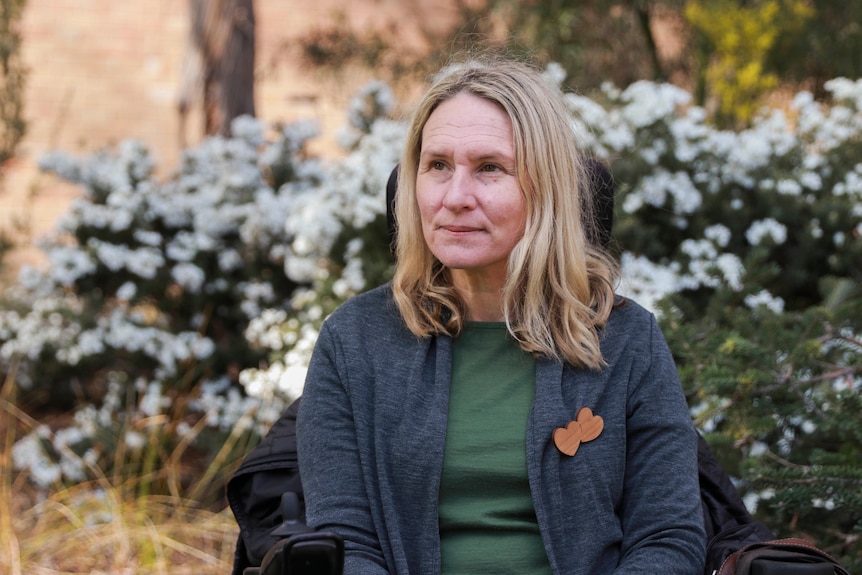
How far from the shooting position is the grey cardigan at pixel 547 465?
6.64 ft

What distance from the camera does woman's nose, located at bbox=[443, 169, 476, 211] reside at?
2111 mm

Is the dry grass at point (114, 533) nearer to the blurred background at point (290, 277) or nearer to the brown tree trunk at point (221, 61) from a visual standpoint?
the blurred background at point (290, 277)

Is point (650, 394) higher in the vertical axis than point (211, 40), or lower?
lower

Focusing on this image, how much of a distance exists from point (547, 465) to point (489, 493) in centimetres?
15

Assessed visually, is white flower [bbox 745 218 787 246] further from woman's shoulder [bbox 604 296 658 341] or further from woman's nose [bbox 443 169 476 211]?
woman's nose [bbox 443 169 476 211]

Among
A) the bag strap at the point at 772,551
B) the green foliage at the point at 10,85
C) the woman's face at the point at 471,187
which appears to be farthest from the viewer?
the green foliage at the point at 10,85

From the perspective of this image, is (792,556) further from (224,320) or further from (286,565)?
(224,320)

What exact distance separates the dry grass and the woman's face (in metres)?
2.06

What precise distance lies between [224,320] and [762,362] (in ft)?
10.4

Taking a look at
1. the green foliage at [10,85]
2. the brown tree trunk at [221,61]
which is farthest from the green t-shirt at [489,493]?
the brown tree trunk at [221,61]

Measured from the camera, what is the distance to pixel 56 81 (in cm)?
728

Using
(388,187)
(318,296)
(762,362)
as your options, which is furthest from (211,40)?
(762,362)

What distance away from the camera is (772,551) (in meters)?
1.80

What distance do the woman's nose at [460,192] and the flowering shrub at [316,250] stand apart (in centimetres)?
112
